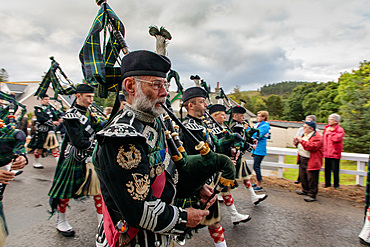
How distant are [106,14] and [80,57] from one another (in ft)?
1.49

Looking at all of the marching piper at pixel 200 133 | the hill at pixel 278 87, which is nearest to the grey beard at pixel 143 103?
the marching piper at pixel 200 133

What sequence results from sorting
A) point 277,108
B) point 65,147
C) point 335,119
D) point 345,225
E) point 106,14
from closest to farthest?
point 106,14
point 65,147
point 345,225
point 335,119
point 277,108

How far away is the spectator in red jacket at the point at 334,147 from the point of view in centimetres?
609

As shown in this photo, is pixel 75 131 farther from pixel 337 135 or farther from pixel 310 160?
pixel 337 135

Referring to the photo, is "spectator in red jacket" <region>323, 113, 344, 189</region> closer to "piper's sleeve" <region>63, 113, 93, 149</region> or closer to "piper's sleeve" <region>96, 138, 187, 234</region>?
"piper's sleeve" <region>63, 113, 93, 149</region>

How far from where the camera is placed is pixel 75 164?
377 centimetres

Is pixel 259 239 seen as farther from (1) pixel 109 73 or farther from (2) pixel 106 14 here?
(2) pixel 106 14

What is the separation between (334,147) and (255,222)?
11.4 feet

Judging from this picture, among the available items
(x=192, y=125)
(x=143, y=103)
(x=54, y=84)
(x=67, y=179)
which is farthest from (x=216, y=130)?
(x=54, y=84)

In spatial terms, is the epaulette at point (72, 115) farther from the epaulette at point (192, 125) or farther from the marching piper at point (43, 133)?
the marching piper at point (43, 133)

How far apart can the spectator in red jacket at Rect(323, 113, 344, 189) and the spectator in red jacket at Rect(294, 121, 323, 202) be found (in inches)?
30.8

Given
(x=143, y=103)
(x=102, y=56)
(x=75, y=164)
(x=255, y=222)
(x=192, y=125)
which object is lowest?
(x=255, y=222)

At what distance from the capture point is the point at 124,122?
1.51 m

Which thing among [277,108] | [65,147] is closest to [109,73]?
[65,147]
